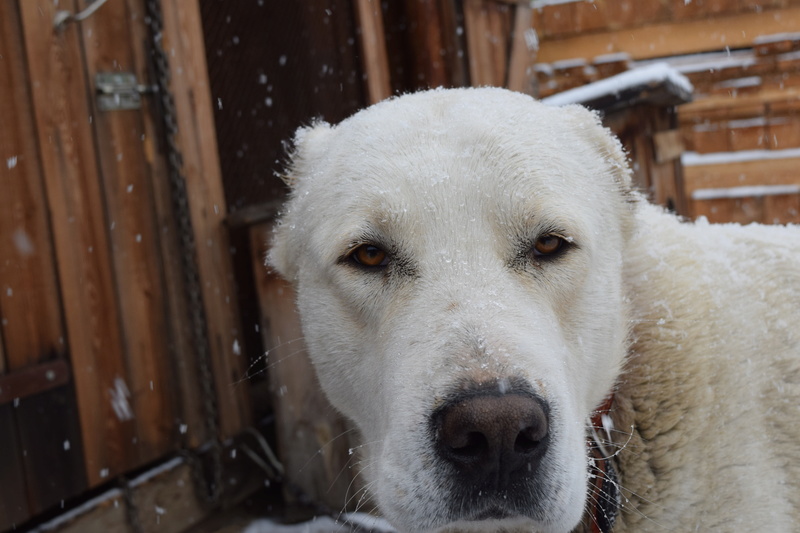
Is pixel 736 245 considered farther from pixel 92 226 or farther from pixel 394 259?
pixel 92 226

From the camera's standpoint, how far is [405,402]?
166 centimetres

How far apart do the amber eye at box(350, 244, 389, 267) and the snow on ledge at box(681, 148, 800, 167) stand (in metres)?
8.82

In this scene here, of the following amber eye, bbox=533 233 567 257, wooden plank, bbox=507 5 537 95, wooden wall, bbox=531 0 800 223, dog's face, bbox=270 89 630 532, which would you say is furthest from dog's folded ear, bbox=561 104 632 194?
wooden wall, bbox=531 0 800 223

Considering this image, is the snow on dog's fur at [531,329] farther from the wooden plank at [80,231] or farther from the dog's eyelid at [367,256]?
the wooden plank at [80,231]

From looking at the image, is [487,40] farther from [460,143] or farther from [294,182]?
[460,143]

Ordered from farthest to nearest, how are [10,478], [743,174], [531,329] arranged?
1. [743,174]
2. [10,478]
3. [531,329]

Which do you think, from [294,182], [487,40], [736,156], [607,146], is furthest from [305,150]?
[736,156]

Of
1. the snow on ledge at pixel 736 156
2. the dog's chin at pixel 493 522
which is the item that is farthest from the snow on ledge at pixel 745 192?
the dog's chin at pixel 493 522

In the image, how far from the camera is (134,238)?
3705 millimetres

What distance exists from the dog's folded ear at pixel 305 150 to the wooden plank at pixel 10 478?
1.73 meters

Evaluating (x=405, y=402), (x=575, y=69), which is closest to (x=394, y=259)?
(x=405, y=402)

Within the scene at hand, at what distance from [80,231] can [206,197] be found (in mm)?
743

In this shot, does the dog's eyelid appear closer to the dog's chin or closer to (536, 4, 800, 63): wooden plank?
the dog's chin

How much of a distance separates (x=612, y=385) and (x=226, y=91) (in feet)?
13.6
